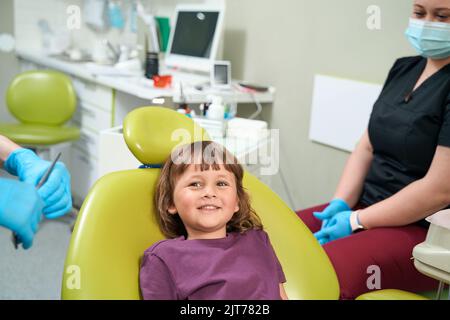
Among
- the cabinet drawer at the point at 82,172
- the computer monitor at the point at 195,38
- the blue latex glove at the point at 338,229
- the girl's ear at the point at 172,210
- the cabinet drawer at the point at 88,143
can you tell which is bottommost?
the cabinet drawer at the point at 82,172

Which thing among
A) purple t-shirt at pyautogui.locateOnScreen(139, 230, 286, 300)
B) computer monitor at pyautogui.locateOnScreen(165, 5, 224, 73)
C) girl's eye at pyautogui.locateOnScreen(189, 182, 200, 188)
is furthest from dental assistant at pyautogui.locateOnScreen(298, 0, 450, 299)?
computer monitor at pyautogui.locateOnScreen(165, 5, 224, 73)

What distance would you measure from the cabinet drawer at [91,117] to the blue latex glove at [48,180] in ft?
5.03

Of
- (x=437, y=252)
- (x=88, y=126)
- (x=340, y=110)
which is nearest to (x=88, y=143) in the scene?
(x=88, y=126)

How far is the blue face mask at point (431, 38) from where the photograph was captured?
1.33 meters

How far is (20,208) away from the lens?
80 cm

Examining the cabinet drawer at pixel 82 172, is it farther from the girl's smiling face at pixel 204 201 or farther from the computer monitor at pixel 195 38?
the girl's smiling face at pixel 204 201

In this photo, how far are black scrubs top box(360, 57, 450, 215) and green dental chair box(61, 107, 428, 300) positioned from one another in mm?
421

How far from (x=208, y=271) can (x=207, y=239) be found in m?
0.11

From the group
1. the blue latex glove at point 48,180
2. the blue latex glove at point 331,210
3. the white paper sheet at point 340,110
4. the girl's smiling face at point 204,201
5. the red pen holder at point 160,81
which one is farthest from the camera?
the red pen holder at point 160,81

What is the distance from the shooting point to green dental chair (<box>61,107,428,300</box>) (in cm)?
92

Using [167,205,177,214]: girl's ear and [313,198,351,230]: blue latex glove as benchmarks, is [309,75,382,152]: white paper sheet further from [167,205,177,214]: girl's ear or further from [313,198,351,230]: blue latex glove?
[167,205,177,214]: girl's ear

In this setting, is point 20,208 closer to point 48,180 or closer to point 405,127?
point 48,180

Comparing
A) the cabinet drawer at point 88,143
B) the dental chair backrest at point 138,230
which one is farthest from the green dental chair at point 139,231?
the cabinet drawer at point 88,143

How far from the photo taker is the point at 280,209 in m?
1.24
